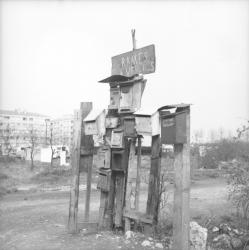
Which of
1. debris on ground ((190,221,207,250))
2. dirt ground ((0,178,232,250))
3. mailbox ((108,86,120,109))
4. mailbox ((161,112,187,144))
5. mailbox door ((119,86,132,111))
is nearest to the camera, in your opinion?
mailbox ((161,112,187,144))

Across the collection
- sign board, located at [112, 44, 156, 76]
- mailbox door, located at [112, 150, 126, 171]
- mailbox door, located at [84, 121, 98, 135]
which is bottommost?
mailbox door, located at [112, 150, 126, 171]

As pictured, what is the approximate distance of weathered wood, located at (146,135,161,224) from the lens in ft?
17.4

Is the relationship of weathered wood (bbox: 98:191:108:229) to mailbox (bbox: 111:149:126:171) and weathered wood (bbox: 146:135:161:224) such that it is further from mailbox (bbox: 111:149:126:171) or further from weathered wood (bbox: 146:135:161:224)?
weathered wood (bbox: 146:135:161:224)

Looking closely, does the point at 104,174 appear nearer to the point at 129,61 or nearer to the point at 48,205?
the point at 129,61

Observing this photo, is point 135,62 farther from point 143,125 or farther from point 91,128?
point 91,128

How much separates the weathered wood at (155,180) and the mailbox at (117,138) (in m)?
0.52

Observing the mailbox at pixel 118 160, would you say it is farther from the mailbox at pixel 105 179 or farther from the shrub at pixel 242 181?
the shrub at pixel 242 181

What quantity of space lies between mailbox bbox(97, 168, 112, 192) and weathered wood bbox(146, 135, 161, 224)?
0.75 m

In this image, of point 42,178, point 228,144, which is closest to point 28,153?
point 42,178

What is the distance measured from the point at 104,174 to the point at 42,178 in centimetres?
1248

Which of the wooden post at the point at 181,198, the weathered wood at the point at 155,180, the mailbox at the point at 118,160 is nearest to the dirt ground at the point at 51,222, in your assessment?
the weathered wood at the point at 155,180

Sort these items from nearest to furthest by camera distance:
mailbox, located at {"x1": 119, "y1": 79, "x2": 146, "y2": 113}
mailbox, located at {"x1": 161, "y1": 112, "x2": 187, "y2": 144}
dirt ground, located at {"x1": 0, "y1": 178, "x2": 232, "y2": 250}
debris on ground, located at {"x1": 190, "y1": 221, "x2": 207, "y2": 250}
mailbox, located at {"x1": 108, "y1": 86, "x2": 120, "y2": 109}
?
mailbox, located at {"x1": 161, "y1": 112, "x2": 187, "y2": 144} < debris on ground, located at {"x1": 190, "y1": 221, "x2": 207, "y2": 250} < dirt ground, located at {"x1": 0, "y1": 178, "x2": 232, "y2": 250} < mailbox, located at {"x1": 119, "y1": 79, "x2": 146, "y2": 113} < mailbox, located at {"x1": 108, "y1": 86, "x2": 120, "y2": 109}

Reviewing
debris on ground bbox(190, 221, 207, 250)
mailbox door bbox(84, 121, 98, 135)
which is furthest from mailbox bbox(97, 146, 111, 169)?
debris on ground bbox(190, 221, 207, 250)

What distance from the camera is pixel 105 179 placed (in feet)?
18.8
